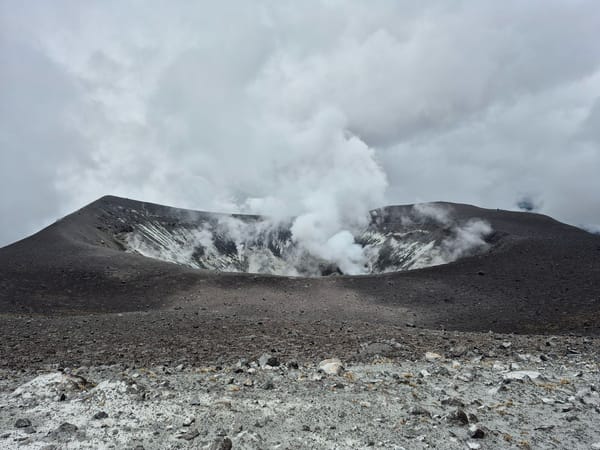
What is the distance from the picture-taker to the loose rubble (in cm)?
418

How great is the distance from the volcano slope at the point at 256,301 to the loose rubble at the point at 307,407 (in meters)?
2.21

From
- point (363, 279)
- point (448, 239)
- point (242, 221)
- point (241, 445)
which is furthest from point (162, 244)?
point (241, 445)

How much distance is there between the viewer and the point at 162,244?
45.6 metres

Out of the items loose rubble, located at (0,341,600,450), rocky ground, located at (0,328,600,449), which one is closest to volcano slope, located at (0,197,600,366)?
rocky ground, located at (0,328,600,449)

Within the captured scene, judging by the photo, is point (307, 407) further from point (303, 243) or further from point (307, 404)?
point (303, 243)

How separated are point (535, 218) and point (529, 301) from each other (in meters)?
23.6

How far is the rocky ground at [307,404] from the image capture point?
4.18 m

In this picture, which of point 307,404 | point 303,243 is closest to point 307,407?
point 307,404

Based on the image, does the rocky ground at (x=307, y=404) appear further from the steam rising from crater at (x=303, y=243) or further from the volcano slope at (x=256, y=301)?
the steam rising from crater at (x=303, y=243)

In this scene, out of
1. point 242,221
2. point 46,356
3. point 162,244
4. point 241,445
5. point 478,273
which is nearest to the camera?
point 241,445

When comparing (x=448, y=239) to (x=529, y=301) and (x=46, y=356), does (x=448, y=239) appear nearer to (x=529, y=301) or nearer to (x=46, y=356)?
(x=529, y=301)

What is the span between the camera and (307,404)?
520 cm

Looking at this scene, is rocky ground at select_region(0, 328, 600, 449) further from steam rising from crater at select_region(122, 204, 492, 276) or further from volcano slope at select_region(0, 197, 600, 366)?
steam rising from crater at select_region(122, 204, 492, 276)

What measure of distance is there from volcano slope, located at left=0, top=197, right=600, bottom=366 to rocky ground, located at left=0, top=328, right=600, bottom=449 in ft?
6.45
